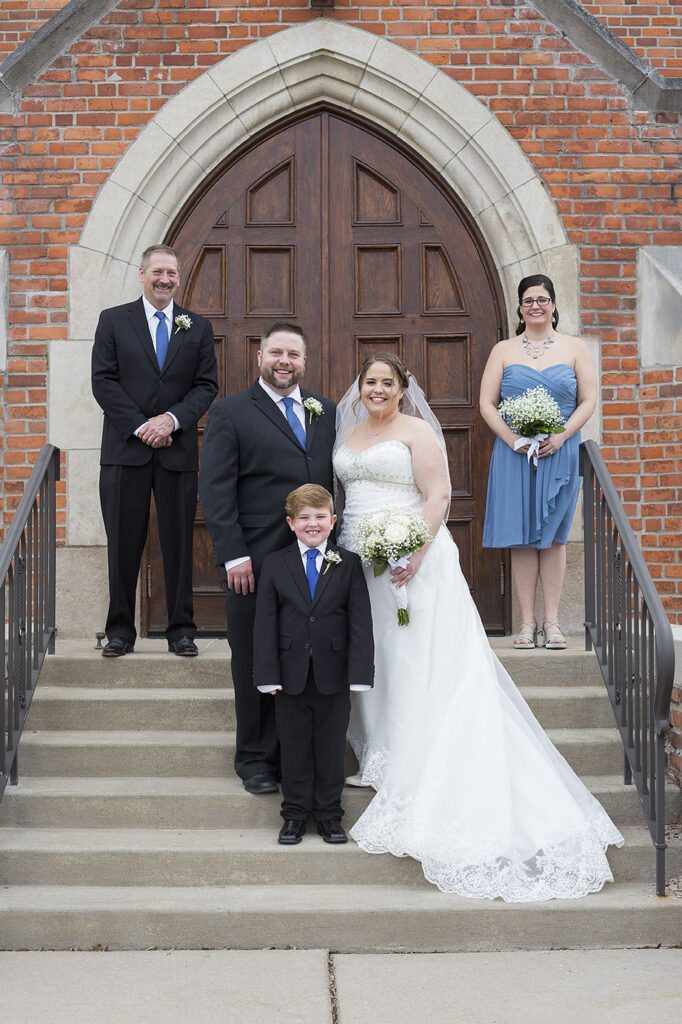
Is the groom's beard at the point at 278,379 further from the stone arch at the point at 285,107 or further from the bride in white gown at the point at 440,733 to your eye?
the stone arch at the point at 285,107

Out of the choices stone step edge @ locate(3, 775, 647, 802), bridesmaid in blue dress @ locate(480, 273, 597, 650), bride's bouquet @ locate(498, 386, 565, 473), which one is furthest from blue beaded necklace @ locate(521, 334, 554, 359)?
stone step edge @ locate(3, 775, 647, 802)

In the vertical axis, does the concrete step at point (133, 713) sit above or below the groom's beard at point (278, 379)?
below

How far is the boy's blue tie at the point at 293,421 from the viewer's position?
14.0ft

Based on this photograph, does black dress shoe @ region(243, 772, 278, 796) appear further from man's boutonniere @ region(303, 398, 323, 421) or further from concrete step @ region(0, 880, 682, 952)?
man's boutonniere @ region(303, 398, 323, 421)

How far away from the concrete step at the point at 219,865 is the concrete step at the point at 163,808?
213mm

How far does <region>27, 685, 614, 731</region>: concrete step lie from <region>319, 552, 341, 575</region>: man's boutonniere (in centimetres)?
95

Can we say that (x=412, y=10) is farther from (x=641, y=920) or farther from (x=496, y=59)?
(x=641, y=920)

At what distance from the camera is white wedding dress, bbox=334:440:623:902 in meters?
3.64

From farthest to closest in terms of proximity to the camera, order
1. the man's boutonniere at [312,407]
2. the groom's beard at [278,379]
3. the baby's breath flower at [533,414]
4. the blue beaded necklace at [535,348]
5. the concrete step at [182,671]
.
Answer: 1. the blue beaded necklace at [535,348]
2. the baby's breath flower at [533,414]
3. the concrete step at [182,671]
4. the man's boutonniere at [312,407]
5. the groom's beard at [278,379]

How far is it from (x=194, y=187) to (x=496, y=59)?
194 cm

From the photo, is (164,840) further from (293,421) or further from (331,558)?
(293,421)

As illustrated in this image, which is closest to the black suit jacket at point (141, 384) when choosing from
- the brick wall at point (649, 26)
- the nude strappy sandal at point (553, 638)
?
the nude strappy sandal at point (553, 638)

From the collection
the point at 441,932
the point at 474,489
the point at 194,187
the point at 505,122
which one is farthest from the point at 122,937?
the point at 505,122

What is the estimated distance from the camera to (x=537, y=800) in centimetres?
378
